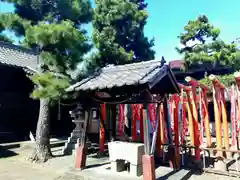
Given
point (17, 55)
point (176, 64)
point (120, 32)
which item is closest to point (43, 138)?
point (17, 55)

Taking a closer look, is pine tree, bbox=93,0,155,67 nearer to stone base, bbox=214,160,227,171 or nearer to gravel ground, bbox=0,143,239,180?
gravel ground, bbox=0,143,239,180

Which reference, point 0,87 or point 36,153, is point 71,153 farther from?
point 0,87

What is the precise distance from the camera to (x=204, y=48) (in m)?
16.7

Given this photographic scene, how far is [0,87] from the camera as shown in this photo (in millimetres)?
11336

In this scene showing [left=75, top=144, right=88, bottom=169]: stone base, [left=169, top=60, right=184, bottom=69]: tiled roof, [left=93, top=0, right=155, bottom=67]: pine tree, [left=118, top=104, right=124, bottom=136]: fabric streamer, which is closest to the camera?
[left=75, top=144, right=88, bottom=169]: stone base

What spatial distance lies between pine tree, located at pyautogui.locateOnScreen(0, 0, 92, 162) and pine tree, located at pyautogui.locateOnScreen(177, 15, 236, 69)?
399 inches

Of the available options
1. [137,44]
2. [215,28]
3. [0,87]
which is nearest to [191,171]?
[0,87]

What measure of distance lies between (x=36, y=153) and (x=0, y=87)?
16.0ft

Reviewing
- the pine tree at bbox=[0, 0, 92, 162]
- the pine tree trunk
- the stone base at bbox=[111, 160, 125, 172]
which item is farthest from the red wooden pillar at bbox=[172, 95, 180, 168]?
the pine tree trunk

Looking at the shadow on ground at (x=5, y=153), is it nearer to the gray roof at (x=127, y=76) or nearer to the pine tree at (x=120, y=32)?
the gray roof at (x=127, y=76)

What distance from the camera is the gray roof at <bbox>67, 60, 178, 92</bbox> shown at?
17.8 feet

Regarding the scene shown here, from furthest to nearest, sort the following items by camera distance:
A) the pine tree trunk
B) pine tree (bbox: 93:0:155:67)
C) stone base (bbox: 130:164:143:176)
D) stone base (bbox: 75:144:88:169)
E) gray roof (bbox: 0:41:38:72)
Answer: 1. pine tree (bbox: 93:0:155:67)
2. gray roof (bbox: 0:41:38:72)
3. the pine tree trunk
4. stone base (bbox: 75:144:88:169)
5. stone base (bbox: 130:164:143:176)

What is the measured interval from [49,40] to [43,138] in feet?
11.9

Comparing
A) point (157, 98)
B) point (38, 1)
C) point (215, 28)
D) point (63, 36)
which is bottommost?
point (157, 98)
